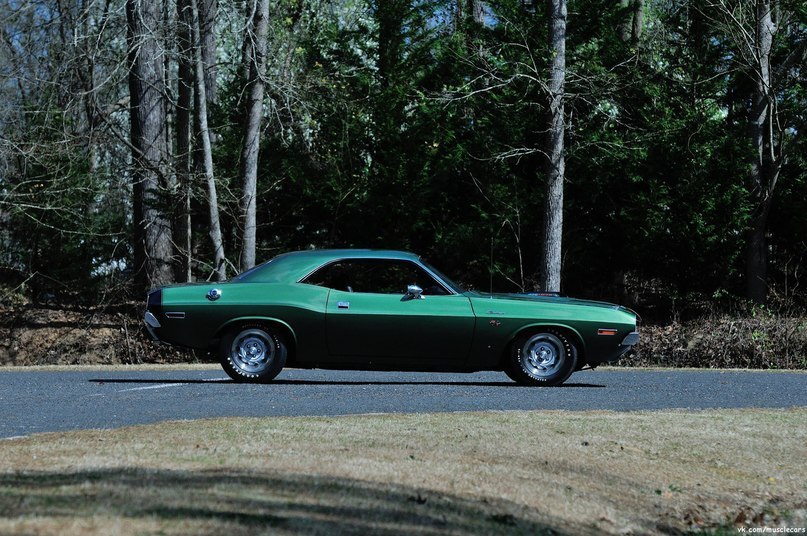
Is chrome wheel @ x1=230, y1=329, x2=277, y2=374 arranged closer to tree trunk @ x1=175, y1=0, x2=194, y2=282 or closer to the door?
the door

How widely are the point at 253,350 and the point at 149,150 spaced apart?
12477mm

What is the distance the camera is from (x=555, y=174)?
23.4 meters

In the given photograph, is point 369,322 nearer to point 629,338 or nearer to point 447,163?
point 629,338

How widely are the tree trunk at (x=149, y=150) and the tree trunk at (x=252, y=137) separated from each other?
2.06 m

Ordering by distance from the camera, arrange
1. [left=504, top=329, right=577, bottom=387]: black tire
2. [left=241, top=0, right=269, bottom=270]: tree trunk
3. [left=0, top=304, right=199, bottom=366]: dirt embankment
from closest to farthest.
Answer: [left=504, top=329, right=577, bottom=387]: black tire, [left=0, top=304, right=199, bottom=366]: dirt embankment, [left=241, top=0, right=269, bottom=270]: tree trunk

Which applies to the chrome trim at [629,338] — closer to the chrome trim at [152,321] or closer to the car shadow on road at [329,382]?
the car shadow on road at [329,382]

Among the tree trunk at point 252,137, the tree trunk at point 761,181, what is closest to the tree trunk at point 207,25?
the tree trunk at point 252,137

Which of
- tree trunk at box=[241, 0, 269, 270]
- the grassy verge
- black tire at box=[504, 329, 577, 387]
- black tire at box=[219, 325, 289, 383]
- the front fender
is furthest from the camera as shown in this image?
tree trunk at box=[241, 0, 269, 270]

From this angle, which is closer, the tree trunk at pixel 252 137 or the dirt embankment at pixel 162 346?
the dirt embankment at pixel 162 346

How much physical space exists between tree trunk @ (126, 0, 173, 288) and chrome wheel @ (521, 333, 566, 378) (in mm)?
12500

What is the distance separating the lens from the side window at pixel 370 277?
13.7 m

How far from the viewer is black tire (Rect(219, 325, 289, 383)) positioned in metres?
13.5

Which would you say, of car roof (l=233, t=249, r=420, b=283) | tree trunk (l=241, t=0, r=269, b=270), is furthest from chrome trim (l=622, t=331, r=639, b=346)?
tree trunk (l=241, t=0, r=269, b=270)

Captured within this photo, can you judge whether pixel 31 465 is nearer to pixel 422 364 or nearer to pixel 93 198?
pixel 422 364
